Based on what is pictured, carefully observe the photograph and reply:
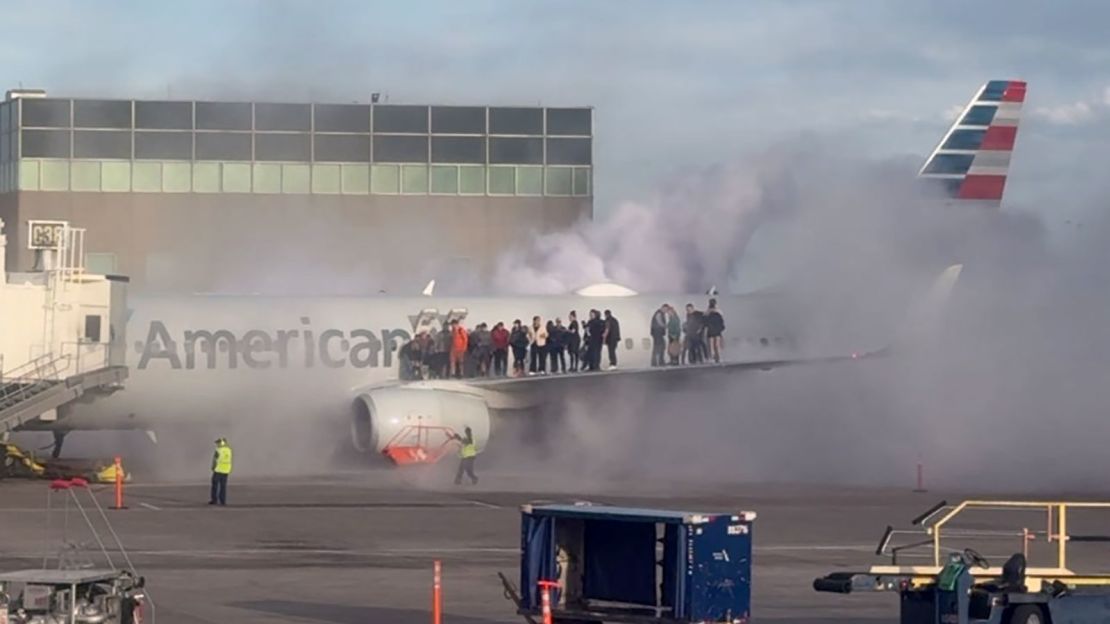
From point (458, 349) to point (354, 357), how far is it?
7.32 feet

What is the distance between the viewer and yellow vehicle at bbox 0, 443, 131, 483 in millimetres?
36000

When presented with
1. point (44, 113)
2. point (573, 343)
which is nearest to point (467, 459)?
point (573, 343)

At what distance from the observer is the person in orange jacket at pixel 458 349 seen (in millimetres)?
38688

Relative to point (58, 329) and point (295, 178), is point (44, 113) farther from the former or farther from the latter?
point (58, 329)

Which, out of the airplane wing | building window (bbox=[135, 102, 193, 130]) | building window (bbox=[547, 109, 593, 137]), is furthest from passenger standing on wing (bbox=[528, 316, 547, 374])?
building window (bbox=[135, 102, 193, 130])

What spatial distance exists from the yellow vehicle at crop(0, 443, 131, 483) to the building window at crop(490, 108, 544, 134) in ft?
97.8

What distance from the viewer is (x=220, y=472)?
100 ft

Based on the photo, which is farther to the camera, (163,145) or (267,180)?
(267,180)

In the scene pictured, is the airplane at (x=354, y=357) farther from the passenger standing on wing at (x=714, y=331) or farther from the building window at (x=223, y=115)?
the building window at (x=223, y=115)

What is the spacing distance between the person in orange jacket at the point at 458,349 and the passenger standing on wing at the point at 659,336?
13.7ft

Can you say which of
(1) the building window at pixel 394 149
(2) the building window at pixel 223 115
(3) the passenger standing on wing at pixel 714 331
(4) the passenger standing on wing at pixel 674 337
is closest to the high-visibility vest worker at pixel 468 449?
(4) the passenger standing on wing at pixel 674 337

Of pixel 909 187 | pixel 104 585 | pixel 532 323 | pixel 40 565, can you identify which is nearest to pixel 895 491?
pixel 532 323

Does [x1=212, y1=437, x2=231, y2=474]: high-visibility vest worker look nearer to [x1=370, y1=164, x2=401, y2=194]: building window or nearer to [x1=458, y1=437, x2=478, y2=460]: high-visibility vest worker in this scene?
[x1=458, y1=437, x2=478, y2=460]: high-visibility vest worker

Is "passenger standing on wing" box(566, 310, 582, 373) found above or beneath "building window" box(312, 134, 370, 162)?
beneath
